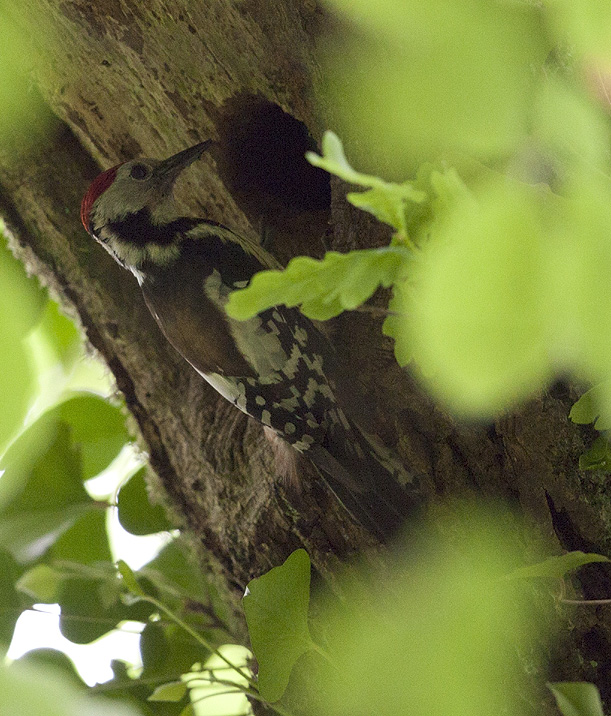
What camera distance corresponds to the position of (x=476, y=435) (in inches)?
36.6

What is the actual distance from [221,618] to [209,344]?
0.58 metres

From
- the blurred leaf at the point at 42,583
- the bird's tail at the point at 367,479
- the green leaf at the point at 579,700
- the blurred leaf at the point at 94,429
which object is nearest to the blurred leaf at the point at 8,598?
the blurred leaf at the point at 42,583

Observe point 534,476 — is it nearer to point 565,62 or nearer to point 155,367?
point 565,62

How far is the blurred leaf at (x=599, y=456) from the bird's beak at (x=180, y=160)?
0.79 metres

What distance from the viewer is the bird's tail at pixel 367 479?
3.22ft

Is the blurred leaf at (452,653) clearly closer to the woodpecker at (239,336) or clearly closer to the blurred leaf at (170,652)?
the woodpecker at (239,336)

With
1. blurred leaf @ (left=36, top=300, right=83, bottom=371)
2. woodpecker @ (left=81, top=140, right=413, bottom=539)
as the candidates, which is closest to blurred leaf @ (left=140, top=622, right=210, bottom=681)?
woodpecker @ (left=81, top=140, right=413, bottom=539)

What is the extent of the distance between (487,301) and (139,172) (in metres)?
1.22

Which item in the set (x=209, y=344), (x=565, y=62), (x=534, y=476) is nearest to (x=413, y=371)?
(x=534, y=476)

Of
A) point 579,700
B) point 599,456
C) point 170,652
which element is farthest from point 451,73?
point 170,652

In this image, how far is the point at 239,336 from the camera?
1204 millimetres

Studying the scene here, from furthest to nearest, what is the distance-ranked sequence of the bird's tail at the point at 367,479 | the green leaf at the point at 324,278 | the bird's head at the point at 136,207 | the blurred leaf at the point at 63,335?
the blurred leaf at the point at 63,335 → the bird's head at the point at 136,207 → the bird's tail at the point at 367,479 → the green leaf at the point at 324,278

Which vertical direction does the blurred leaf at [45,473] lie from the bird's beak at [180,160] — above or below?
below

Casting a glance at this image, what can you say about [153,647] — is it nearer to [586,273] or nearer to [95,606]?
[95,606]
